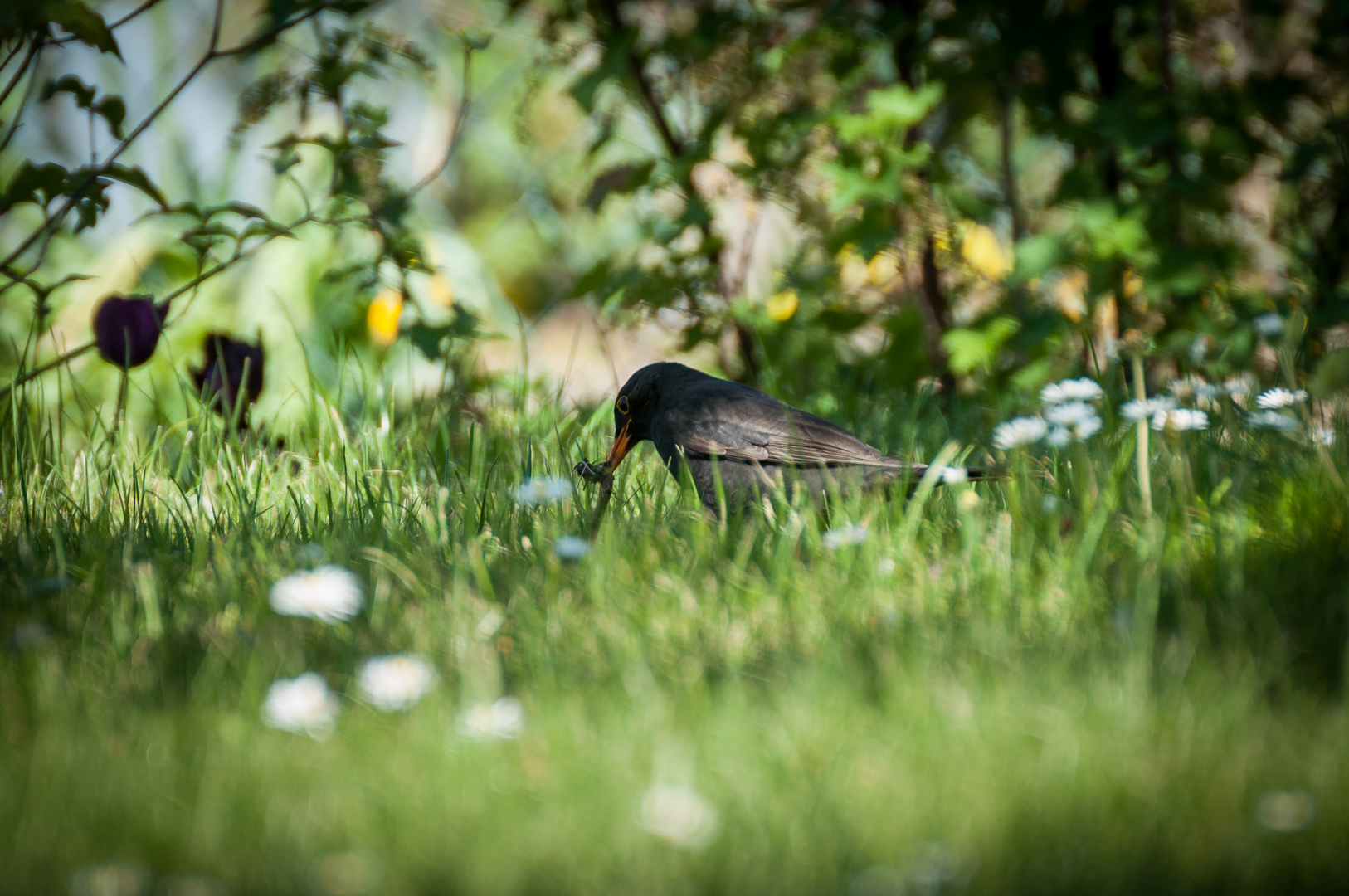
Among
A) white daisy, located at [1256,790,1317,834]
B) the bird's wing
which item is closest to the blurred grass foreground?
white daisy, located at [1256,790,1317,834]

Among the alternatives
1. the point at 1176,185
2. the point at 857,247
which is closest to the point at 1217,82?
the point at 1176,185

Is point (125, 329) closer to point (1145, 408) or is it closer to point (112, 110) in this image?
point (112, 110)

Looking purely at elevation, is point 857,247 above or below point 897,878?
above

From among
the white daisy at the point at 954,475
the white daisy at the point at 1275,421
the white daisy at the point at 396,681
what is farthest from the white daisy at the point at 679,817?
the white daisy at the point at 1275,421

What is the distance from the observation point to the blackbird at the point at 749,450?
2211mm

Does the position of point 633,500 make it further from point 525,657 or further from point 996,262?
point 996,262

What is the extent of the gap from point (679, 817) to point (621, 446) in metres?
1.55

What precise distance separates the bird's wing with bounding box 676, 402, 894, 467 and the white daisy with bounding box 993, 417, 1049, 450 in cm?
26

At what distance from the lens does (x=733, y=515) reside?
2176 millimetres

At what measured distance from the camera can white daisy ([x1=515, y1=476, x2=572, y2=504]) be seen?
217 centimetres

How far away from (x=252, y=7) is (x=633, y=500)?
15.0ft

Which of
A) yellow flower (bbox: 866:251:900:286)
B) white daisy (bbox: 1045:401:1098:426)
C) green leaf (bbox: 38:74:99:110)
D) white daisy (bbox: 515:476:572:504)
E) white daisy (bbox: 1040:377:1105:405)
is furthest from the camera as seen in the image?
yellow flower (bbox: 866:251:900:286)

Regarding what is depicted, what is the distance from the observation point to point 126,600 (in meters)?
1.59

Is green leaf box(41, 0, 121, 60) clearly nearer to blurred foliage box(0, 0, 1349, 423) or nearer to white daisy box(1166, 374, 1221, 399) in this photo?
blurred foliage box(0, 0, 1349, 423)
